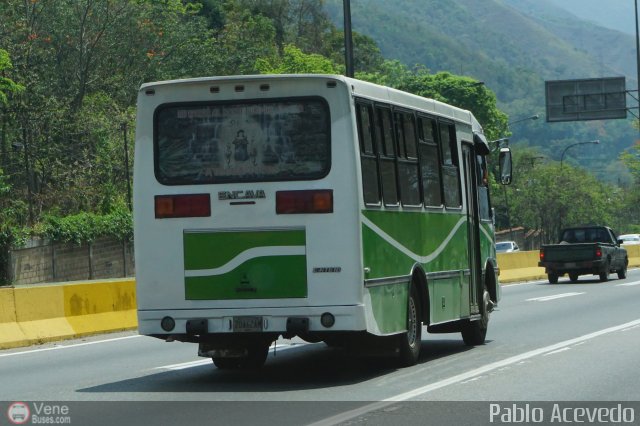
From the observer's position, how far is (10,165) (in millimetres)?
66688

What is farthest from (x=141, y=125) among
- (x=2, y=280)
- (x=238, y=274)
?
(x=2, y=280)

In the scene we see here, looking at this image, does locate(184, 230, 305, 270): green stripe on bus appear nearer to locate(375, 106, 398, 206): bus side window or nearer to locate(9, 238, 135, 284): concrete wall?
locate(375, 106, 398, 206): bus side window

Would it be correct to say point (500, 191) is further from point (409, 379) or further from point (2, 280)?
point (409, 379)

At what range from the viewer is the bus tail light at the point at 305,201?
43.5ft

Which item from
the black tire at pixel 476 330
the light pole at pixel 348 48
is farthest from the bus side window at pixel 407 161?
the light pole at pixel 348 48

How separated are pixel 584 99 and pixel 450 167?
55047 millimetres

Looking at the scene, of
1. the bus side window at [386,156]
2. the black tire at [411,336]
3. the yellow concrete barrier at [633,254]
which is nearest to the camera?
the bus side window at [386,156]

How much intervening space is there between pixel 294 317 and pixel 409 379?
1389 mm

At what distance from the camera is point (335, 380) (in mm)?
13859

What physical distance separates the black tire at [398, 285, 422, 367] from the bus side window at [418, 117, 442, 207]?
1.25 metres

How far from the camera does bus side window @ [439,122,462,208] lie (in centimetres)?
1666

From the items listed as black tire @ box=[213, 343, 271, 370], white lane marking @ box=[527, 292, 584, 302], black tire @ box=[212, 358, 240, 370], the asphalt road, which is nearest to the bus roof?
the asphalt road

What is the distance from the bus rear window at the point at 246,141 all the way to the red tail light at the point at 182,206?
165 mm

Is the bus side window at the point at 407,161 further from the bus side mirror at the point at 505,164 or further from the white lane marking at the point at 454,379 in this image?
the bus side mirror at the point at 505,164
